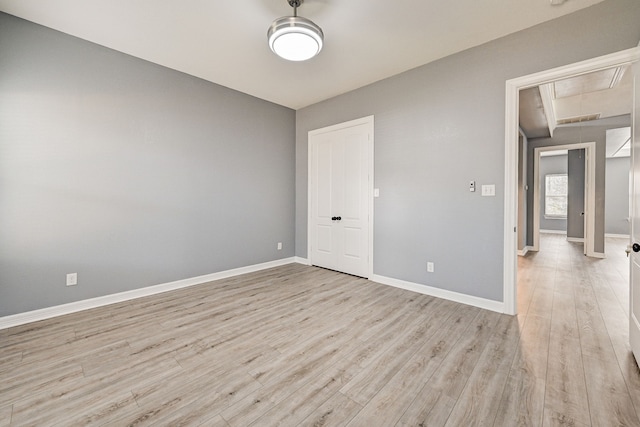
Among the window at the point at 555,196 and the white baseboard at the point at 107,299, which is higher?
the window at the point at 555,196

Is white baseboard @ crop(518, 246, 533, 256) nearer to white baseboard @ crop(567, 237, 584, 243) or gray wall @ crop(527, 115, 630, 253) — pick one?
gray wall @ crop(527, 115, 630, 253)

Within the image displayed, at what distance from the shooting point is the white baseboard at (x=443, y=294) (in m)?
2.85

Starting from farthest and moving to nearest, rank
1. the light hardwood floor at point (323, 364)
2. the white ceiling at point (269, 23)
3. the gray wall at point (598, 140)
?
the gray wall at point (598, 140)
the white ceiling at point (269, 23)
the light hardwood floor at point (323, 364)

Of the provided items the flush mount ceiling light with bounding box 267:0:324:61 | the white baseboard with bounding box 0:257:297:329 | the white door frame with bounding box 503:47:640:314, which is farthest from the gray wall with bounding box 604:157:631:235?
the white baseboard with bounding box 0:257:297:329

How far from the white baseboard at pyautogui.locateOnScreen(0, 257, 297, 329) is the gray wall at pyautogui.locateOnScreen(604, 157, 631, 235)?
37.6 ft

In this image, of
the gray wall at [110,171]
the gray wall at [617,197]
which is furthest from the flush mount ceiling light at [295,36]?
the gray wall at [617,197]

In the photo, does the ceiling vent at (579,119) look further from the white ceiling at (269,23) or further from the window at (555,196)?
the window at (555,196)

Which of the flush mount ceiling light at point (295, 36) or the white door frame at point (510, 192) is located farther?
the white door frame at point (510, 192)

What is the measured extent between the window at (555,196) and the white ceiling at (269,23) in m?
9.67

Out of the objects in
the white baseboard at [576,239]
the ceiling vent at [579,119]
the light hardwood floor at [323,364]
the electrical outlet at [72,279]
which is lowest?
the light hardwood floor at [323,364]

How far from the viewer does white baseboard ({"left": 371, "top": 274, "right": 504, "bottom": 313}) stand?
9.35ft

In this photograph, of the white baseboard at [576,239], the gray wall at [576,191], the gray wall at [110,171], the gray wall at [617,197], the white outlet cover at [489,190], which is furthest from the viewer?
the gray wall at [617,197]

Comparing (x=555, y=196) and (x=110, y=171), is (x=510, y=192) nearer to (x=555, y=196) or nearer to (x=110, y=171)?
(x=110, y=171)

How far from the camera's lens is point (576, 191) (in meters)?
7.15
